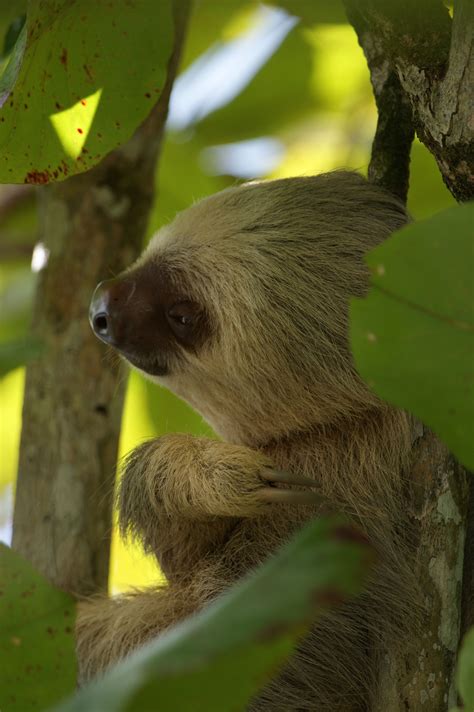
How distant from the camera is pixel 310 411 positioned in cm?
322

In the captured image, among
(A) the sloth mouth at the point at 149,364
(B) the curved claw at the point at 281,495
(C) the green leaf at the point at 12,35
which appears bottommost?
(B) the curved claw at the point at 281,495

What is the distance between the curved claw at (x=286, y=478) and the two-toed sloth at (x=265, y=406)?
0.02 metres

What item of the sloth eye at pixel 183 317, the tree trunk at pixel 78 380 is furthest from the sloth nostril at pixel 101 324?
the tree trunk at pixel 78 380

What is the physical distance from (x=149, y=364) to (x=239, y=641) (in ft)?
7.67

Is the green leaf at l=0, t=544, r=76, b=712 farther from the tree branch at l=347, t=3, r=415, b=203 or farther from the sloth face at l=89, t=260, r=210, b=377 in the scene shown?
the tree branch at l=347, t=3, r=415, b=203

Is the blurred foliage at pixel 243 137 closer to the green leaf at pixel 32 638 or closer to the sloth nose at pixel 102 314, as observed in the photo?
the sloth nose at pixel 102 314

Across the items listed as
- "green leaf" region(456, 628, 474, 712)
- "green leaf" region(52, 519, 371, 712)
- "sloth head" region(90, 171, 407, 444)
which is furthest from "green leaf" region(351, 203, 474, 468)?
"sloth head" region(90, 171, 407, 444)

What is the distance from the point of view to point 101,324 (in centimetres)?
334

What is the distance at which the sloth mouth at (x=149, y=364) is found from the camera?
340 cm

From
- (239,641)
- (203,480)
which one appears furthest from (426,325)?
(203,480)

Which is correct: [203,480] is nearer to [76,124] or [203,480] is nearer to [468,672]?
[76,124]

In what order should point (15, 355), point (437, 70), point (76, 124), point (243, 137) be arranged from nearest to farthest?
point (15, 355), point (437, 70), point (76, 124), point (243, 137)

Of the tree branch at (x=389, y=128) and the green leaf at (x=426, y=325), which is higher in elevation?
the tree branch at (x=389, y=128)

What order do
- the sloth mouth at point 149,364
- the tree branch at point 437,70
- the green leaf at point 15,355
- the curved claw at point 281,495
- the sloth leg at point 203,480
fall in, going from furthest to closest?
the sloth mouth at point 149,364, the sloth leg at point 203,480, the curved claw at point 281,495, the tree branch at point 437,70, the green leaf at point 15,355
